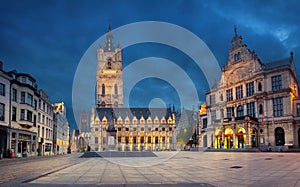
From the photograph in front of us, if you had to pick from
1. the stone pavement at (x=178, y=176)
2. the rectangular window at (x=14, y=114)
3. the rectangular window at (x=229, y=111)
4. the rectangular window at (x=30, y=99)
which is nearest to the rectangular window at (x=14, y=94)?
the rectangular window at (x=14, y=114)

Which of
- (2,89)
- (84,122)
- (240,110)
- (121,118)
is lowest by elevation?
(84,122)

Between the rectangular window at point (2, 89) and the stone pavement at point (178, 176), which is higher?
the rectangular window at point (2, 89)

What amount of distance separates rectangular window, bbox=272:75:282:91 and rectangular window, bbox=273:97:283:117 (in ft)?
7.69

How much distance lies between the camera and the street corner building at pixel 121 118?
145 meters

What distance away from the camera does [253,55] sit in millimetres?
65875

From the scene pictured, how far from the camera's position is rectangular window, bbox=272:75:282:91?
2336 inches

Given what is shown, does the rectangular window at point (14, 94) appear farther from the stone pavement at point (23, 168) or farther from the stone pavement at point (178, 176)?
the stone pavement at point (178, 176)

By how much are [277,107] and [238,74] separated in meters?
13.8

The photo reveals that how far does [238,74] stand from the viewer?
69.7m

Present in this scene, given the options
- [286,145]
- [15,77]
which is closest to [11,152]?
[15,77]

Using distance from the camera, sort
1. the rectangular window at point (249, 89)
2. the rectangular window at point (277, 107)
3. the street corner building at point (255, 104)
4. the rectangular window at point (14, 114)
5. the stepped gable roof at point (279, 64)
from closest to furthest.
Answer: the rectangular window at point (14, 114) < the street corner building at point (255, 104) < the rectangular window at point (277, 107) < the stepped gable roof at point (279, 64) < the rectangular window at point (249, 89)

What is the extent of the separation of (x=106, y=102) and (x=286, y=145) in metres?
111

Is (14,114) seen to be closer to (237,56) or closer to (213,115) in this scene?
(213,115)

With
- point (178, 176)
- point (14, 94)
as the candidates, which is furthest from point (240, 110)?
point (178, 176)
